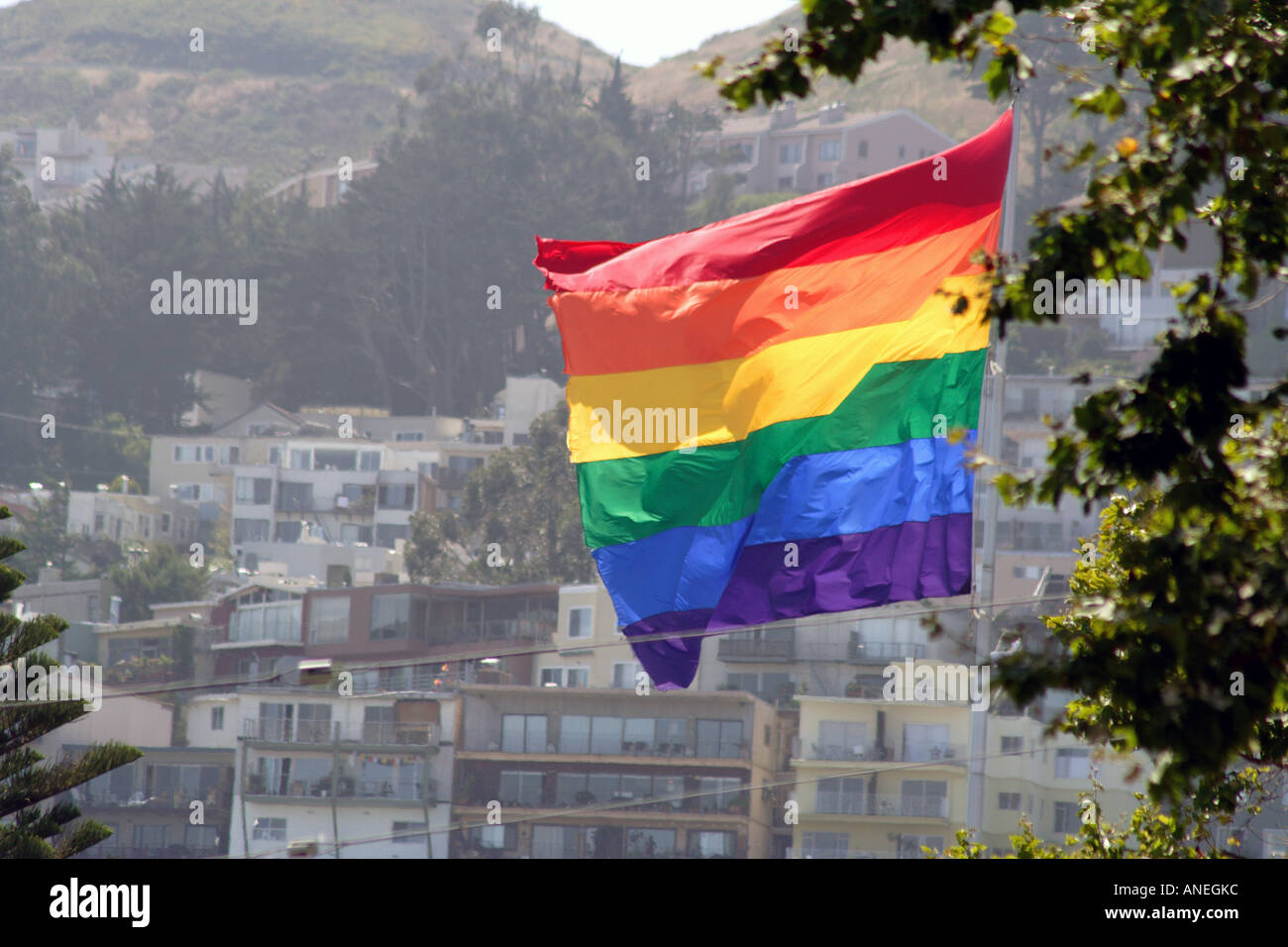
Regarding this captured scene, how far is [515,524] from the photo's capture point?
3226 inches

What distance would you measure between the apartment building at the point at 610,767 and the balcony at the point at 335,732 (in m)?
1.62

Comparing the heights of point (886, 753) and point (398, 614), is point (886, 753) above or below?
below

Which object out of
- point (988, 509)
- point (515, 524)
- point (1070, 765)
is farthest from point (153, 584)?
point (988, 509)

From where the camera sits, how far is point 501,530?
269 feet

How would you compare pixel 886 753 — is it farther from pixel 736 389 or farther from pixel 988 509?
pixel 736 389

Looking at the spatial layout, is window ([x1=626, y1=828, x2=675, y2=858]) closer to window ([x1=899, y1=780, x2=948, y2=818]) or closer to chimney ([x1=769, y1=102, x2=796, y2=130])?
window ([x1=899, y1=780, x2=948, y2=818])

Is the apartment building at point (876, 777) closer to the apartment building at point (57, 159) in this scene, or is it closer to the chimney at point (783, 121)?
the chimney at point (783, 121)

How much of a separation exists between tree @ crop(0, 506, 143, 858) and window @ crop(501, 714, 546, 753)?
36.6 m

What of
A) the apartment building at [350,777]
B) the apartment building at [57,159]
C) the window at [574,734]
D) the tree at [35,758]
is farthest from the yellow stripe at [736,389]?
the apartment building at [57,159]

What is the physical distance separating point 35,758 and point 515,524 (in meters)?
65.2

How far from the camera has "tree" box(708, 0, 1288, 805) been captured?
6.15 metres

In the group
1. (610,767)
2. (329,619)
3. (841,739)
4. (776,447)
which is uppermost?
(776,447)

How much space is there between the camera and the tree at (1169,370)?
6.15 m
